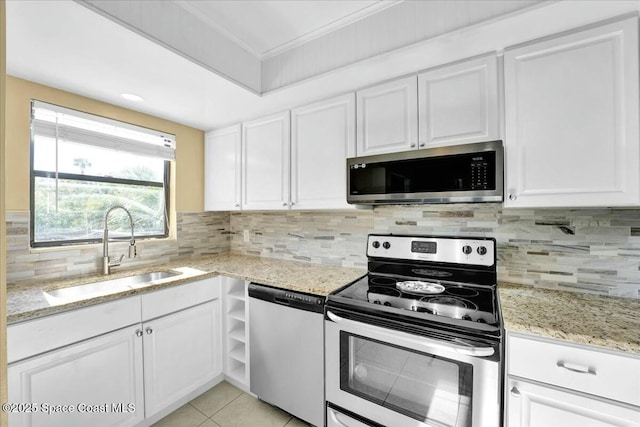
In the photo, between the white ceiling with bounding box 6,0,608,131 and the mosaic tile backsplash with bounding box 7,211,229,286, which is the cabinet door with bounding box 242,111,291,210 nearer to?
the white ceiling with bounding box 6,0,608,131

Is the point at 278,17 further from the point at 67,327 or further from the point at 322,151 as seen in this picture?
the point at 67,327

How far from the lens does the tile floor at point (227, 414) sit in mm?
1780

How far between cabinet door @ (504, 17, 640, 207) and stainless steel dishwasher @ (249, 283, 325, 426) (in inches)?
48.7

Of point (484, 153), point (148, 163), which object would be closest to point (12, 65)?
point (148, 163)

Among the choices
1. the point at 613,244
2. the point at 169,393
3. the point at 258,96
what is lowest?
the point at 169,393

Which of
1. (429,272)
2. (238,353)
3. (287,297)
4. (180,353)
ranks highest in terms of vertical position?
(429,272)

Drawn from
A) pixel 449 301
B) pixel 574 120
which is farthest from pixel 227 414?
pixel 574 120

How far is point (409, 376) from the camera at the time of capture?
130cm

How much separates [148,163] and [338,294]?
2001 millimetres

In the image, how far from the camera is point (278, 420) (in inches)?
71.2

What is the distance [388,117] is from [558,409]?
1522mm

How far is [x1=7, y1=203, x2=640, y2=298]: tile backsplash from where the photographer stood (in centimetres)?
145

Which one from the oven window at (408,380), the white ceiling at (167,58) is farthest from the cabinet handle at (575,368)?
the white ceiling at (167,58)

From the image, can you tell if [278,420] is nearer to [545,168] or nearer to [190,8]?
[545,168]
